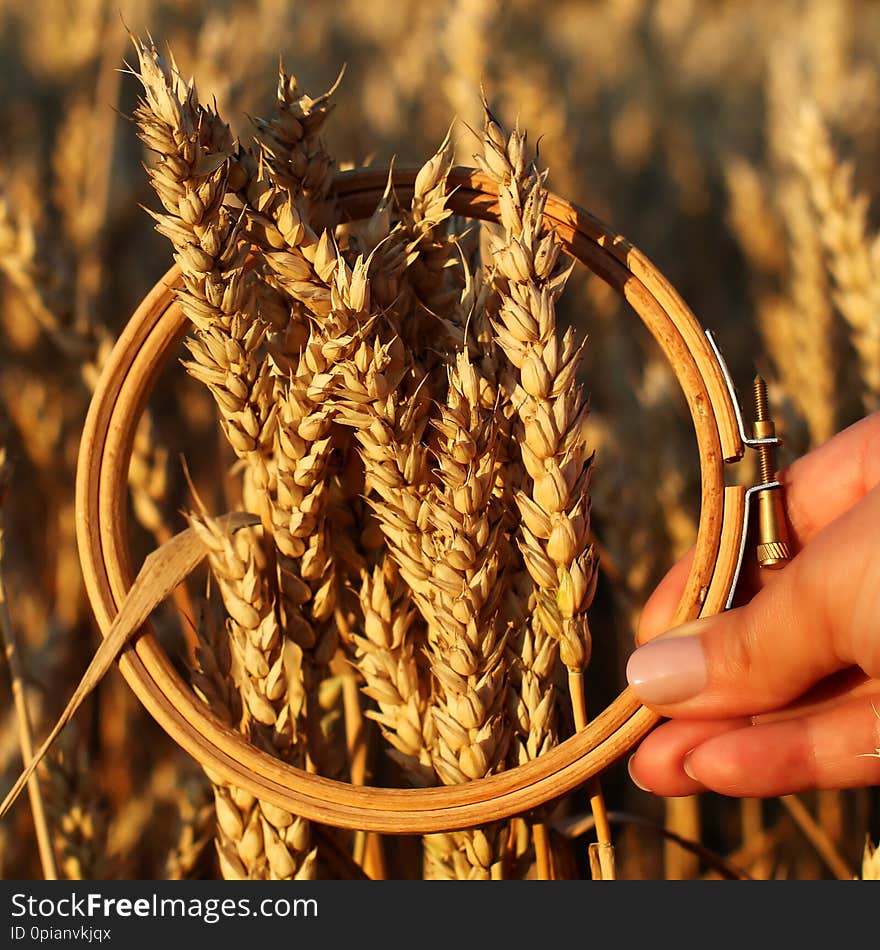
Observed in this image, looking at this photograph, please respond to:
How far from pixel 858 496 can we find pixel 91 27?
174 centimetres

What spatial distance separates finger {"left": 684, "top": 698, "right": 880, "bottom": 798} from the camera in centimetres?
79

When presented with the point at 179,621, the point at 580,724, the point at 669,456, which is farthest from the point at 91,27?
Result: the point at 580,724

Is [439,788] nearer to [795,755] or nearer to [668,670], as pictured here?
[668,670]

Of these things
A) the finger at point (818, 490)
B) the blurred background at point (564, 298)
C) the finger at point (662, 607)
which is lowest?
the finger at point (662, 607)

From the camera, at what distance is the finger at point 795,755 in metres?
0.79

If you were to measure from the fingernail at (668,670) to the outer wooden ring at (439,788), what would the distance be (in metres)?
0.02

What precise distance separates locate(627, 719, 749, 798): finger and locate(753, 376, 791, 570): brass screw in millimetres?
166

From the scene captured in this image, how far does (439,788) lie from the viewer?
0.71 metres

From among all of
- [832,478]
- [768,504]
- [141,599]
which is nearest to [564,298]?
[832,478]

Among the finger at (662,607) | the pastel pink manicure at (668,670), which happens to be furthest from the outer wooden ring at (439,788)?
the finger at (662,607)

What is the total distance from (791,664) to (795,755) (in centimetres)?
14

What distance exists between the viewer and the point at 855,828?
4.80 ft

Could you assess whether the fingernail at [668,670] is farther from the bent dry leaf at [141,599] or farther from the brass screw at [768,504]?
the bent dry leaf at [141,599]

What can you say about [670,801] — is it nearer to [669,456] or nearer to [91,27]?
[669,456]
